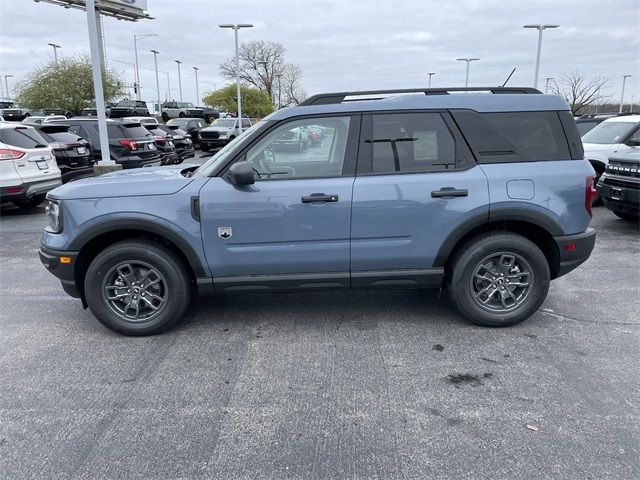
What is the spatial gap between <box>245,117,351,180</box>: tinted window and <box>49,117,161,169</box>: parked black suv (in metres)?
9.78

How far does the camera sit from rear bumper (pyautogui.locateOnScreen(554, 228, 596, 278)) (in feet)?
13.9

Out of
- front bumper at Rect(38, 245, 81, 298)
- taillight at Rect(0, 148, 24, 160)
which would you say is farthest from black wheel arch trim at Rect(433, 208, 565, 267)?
taillight at Rect(0, 148, 24, 160)

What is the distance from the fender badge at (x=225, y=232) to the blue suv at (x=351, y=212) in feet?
0.06

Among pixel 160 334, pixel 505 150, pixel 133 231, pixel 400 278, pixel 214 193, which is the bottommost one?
pixel 160 334

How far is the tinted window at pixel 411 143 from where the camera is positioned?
4.12 m

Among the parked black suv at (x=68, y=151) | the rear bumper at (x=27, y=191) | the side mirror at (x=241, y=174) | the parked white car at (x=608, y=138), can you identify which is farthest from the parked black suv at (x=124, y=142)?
the parked white car at (x=608, y=138)

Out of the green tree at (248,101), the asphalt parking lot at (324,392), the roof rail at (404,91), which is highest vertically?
the green tree at (248,101)

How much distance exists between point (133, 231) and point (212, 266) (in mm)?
734

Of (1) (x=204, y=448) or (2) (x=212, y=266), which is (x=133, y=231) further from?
(1) (x=204, y=448)

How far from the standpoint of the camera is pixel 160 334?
428 centimetres

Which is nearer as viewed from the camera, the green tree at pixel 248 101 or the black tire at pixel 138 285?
the black tire at pixel 138 285

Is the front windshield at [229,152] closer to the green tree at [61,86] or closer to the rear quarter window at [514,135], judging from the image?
the rear quarter window at [514,135]

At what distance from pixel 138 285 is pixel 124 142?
32.5 feet

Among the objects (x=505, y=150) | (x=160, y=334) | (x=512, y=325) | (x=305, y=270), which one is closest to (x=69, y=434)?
(x=160, y=334)
